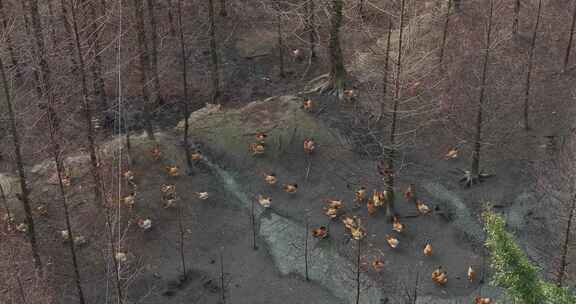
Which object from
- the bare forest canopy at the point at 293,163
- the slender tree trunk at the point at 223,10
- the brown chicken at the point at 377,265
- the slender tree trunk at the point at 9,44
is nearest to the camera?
the bare forest canopy at the point at 293,163

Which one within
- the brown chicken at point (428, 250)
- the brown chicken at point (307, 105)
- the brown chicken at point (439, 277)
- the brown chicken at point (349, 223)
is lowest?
the brown chicken at point (439, 277)

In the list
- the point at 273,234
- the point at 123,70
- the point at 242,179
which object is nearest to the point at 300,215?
the point at 273,234

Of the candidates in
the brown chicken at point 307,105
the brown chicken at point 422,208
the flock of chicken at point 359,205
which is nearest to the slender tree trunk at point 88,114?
the flock of chicken at point 359,205

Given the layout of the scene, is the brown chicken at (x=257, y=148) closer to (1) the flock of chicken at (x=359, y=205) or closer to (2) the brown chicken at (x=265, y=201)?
(1) the flock of chicken at (x=359, y=205)

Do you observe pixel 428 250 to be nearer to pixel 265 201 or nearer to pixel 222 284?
pixel 265 201

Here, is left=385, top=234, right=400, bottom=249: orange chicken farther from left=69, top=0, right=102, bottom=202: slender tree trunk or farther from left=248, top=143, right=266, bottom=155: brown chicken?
left=69, top=0, right=102, bottom=202: slender tree trunk

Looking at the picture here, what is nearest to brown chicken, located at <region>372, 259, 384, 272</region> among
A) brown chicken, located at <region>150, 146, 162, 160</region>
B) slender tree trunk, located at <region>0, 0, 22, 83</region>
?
brown chicken, located at <region>150, 146, 162, 160</region>
